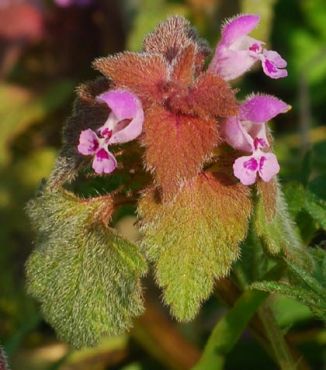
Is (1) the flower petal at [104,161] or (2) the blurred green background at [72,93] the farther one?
(2) the blurred green background at [72,93]

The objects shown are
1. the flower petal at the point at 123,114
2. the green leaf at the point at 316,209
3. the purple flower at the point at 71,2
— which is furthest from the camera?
the purple flower at the point at 71,2

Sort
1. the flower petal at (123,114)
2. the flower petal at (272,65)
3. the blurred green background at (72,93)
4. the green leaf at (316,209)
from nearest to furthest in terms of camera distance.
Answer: the flower petal at (123,114) → the flower petal at (272,65) → the green leaf at (316,209) → the blurred green background at (72,93)

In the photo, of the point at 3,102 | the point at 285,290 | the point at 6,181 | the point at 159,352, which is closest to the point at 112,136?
the point at 285,290

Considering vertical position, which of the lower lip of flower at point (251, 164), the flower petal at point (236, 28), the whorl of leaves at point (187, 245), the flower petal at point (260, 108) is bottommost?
the whorl of leaves at point (187, 245)

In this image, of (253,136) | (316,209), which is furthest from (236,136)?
(316,209)

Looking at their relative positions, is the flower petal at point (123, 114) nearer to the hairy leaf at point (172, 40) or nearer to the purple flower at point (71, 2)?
the hairy leaf at point (172, 40)

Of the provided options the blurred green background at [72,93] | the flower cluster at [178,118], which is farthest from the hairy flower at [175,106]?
the blurred green background at [72,93]

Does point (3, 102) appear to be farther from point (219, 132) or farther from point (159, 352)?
point (219, 132)

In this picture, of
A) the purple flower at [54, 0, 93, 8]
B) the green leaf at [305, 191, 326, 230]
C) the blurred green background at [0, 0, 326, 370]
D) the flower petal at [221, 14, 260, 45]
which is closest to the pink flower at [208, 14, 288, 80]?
the flower petal at [221, 14, 260, 45]

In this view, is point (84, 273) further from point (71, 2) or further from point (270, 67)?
point (71, 2)
